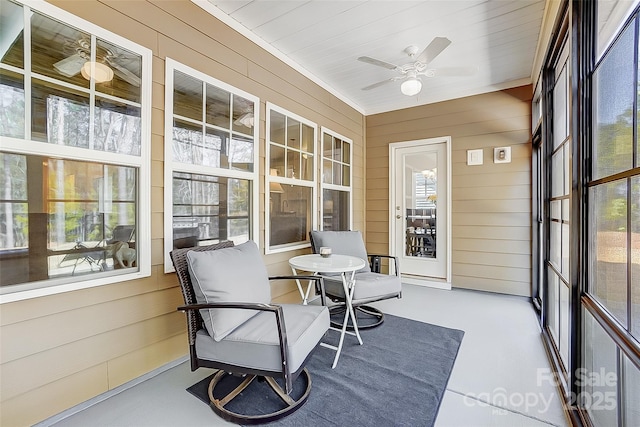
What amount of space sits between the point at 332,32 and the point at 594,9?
1.90 metres

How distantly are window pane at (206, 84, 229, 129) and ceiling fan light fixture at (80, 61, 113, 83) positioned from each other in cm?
69

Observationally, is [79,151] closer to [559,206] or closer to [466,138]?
[559,206]

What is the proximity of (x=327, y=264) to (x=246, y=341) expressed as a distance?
1.03 metres

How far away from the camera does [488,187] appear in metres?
3.88

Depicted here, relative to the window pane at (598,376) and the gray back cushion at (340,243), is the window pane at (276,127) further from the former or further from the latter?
the window pane at (598,376)

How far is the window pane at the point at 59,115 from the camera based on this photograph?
1488 mm

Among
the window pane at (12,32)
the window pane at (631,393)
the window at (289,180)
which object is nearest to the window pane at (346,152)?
the window at (289,180)

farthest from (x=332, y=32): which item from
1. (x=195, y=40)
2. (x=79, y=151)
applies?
(x=79, y=151)

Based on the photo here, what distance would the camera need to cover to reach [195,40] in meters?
2.22

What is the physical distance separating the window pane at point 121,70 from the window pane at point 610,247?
2591 millimetres

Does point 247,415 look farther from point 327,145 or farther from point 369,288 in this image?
point 327,145

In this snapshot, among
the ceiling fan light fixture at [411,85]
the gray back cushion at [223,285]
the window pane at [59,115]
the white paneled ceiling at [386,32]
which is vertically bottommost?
the gray back cushion at [223,285]


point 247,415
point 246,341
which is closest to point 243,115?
point 246,341

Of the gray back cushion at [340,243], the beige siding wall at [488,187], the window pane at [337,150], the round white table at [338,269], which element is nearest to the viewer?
the round white table at [338,269]
